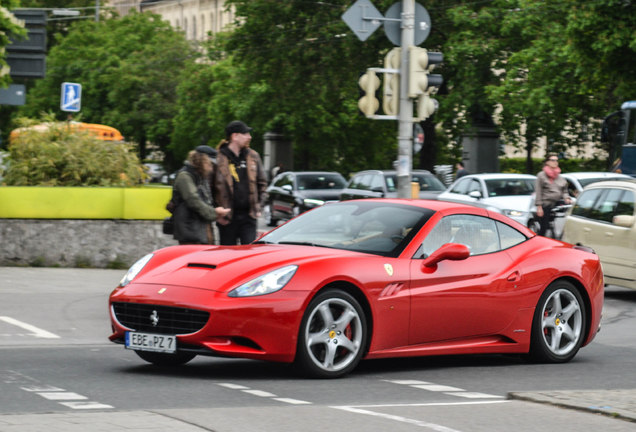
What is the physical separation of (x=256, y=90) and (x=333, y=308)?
4299cm

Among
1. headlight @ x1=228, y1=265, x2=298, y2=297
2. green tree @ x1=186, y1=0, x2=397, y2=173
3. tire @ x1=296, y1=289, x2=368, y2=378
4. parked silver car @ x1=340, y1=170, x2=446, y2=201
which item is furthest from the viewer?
green tree @ x1=186, y1=0, x2=397, y2=173

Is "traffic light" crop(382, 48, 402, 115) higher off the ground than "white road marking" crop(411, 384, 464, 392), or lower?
higher

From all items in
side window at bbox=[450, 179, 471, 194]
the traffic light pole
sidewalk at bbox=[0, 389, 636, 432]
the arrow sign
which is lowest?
sidewalk at bbox=[0, 389, 636, 432]

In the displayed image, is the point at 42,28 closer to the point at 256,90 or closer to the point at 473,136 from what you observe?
the point at 473,136

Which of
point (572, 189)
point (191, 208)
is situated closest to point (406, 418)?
point (191, 208)

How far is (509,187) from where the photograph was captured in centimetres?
2834

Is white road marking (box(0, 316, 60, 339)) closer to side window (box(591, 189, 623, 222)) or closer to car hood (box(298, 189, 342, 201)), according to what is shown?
side window (box(591, 189, 623, 222))

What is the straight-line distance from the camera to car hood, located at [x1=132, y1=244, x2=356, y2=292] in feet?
28.2

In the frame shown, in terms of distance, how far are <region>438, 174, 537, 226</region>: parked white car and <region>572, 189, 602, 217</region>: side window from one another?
29.5 ft

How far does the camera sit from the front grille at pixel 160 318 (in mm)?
8500

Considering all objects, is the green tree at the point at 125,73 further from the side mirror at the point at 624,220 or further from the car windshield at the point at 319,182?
the side mirror at the point at 624,220

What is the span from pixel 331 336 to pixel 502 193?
65.2ft

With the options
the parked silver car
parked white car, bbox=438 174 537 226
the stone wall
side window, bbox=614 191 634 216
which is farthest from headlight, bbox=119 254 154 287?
the parked silver car

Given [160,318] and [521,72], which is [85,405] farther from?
[521,72]
